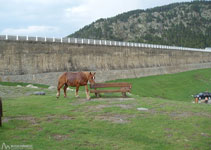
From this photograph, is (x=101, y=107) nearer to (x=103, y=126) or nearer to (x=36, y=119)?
(x=103, y=126)

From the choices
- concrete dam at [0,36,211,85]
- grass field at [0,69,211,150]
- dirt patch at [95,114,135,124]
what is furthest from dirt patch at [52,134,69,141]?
concrete dam at [0,36,211,85]

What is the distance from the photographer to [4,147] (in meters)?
8.98

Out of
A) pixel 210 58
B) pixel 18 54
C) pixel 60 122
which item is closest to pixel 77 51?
pixel 18 54

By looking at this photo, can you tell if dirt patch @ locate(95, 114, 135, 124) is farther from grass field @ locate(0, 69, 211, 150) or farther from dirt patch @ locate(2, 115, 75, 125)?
dirt patch @ locate(2, 115, 75, 125)

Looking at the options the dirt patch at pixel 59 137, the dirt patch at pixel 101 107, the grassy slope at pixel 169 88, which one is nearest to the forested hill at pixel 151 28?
the grassy slope at pixel 169 88

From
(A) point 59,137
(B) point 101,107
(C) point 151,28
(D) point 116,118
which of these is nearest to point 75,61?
(B) point 101,107

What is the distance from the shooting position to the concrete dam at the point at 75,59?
119 ft

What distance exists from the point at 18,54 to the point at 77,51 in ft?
38.5

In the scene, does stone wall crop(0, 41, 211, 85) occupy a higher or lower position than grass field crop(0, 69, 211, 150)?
higher

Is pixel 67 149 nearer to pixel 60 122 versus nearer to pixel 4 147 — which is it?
pixel 4 147

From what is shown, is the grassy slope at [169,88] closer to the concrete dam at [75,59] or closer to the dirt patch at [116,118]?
the concrete dam at [75,59]

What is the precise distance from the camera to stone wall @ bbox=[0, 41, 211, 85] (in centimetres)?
3622

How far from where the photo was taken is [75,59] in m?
45.6

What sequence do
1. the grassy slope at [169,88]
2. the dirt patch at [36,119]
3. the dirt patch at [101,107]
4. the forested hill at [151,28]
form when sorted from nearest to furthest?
the dirt patch at [36,119], the dirt patch at [101,107], the grassy slope at [169,88], the forested hill at [151,28]
